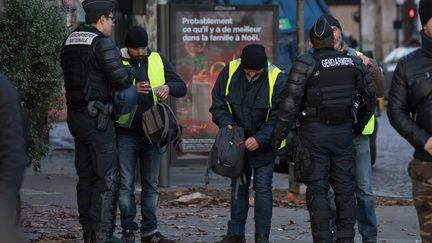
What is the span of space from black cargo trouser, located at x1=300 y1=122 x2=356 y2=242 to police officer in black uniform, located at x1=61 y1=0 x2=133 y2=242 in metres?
1.44

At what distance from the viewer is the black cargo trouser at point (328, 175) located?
796 centimetres

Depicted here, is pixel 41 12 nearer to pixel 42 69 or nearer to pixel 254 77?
pixel 42 69

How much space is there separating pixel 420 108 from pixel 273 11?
7.26 metres

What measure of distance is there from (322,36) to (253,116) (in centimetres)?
102

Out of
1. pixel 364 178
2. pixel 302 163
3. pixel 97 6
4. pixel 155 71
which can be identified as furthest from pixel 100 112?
pixel 364 178

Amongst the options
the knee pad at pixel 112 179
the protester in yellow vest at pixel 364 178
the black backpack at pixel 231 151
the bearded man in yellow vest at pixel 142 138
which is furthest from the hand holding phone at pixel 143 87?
the protester in yellow vest at pixel 364 178

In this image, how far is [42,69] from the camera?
940 centimetres

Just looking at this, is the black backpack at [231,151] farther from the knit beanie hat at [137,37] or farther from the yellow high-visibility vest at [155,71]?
the knit beanie hat at [137,37]

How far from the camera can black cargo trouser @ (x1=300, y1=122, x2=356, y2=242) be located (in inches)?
313

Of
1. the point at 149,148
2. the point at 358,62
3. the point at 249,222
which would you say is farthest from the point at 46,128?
the point at 358,62

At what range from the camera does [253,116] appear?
28.7ft

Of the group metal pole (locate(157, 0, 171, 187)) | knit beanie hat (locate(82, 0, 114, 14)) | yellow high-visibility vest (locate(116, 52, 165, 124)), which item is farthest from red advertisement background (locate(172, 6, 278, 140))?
knit beanie hat (locate(82, 0, 114, 14))

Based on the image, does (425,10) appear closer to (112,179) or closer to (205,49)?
(112,179)

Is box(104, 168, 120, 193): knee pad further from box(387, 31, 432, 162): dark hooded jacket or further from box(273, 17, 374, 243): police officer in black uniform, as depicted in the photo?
box(387, 31, 432, 162): dark hooded jacket
